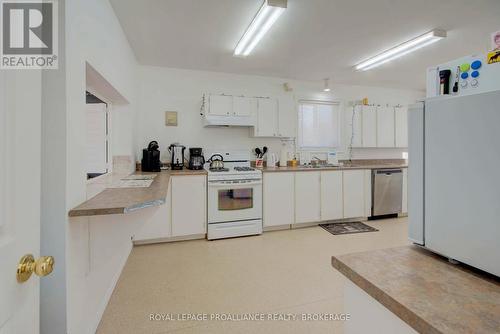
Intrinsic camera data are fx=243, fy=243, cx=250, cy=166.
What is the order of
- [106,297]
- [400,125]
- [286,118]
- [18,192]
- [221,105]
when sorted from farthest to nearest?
[400,125] < [286,118] < [221,105] < [106,297] < [18,192]

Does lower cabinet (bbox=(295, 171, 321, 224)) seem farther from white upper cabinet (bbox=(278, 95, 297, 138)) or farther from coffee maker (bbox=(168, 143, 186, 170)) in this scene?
coffee maker (bbox=(168, 143, 186, 170))

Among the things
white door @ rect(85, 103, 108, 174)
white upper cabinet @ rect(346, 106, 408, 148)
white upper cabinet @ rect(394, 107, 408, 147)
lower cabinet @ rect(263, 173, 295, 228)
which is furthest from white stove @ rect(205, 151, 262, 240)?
white upper cabinet @ rect(394, 107, 408, 147)

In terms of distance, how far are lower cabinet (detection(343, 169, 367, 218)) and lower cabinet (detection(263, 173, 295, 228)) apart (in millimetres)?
992

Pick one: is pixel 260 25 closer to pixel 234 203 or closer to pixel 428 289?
pixel 234 203

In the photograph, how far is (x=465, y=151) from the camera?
2.26 feet

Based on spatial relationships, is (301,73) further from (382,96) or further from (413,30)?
(382,96)

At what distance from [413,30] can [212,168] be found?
2965 millimetres

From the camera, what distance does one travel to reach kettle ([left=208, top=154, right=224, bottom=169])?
3.76 meters

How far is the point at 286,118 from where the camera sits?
162 inches

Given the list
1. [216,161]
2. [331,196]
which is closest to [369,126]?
[331,196]

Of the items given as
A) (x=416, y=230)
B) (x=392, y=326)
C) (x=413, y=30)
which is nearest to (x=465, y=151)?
(x=416, y=230)

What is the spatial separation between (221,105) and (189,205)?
153 cm

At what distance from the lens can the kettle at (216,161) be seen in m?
3.76

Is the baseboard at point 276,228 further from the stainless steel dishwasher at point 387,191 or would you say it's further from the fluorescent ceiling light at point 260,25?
the fluorescent ceiling light at point 260,25
